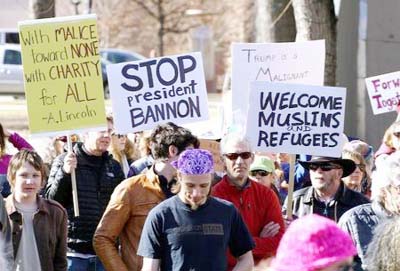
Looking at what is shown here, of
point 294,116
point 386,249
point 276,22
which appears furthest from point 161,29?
point 386,249

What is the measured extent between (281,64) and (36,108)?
222 centimetres

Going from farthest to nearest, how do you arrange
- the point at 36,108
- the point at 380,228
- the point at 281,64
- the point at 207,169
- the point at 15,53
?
the point at 15,53 < the point at 281,64 < the point at 36,108 < the point at 207,169 < the point at 380,228

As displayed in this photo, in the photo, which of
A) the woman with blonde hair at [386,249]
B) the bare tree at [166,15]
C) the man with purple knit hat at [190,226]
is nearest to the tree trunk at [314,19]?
the man with purple knit hat at [190,226]

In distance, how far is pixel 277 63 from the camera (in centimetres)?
981

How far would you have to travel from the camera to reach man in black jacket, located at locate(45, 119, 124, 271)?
825cm

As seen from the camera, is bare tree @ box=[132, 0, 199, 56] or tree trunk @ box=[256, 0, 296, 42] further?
bare tree @ box=[132, 0, 199, 56]

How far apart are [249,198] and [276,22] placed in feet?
28.6

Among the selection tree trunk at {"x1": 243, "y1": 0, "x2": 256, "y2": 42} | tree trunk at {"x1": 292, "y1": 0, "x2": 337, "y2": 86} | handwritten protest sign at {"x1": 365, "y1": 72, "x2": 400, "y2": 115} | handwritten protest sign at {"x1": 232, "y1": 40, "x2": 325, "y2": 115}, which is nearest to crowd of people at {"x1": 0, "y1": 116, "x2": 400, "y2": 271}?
handwritten protest sign at {"x1": 232, "y1": 40, "x2": 325, "y2": 115}

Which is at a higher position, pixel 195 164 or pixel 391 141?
pixel 195 164

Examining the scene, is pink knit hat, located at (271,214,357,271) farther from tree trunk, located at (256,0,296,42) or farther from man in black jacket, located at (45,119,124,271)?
tree trunk, located at (256,0,296,42)

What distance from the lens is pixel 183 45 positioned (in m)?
46.3

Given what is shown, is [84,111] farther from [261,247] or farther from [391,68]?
[391,68]

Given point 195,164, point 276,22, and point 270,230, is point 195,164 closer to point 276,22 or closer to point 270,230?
point 270,230

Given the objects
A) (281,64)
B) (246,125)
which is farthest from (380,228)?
(281,64)
